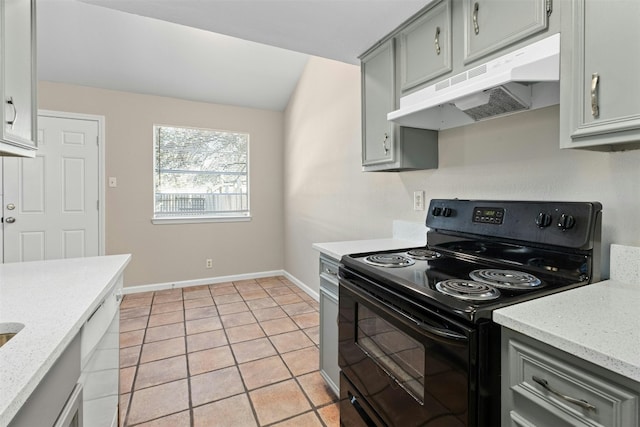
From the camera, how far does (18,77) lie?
1.26 m

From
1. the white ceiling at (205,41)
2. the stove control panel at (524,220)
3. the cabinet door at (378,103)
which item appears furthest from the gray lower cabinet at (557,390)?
the white ceiling at (205,41)

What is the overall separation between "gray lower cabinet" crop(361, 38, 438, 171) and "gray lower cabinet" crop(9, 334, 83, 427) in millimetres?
1668

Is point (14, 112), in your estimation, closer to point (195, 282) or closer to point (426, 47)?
point (426, 47)

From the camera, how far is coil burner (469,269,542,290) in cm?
107

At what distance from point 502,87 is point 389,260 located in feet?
2.76

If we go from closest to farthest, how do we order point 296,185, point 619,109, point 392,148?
1. point 619,109
2. point 392,148
3. point 296,185

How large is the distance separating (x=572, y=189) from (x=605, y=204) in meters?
0.13

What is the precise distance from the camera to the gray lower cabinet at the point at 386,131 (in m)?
1.86

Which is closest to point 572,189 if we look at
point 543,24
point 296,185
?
point 543,24

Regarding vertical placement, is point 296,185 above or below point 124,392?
above

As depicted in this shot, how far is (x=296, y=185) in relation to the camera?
4223mm

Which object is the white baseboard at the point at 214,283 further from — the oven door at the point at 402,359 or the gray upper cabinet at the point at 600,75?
Answer: the gray upper cabinet at the point at 600,75

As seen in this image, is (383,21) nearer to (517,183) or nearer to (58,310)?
(517,183)

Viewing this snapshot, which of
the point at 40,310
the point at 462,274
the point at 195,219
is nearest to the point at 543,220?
the point at 462,274
